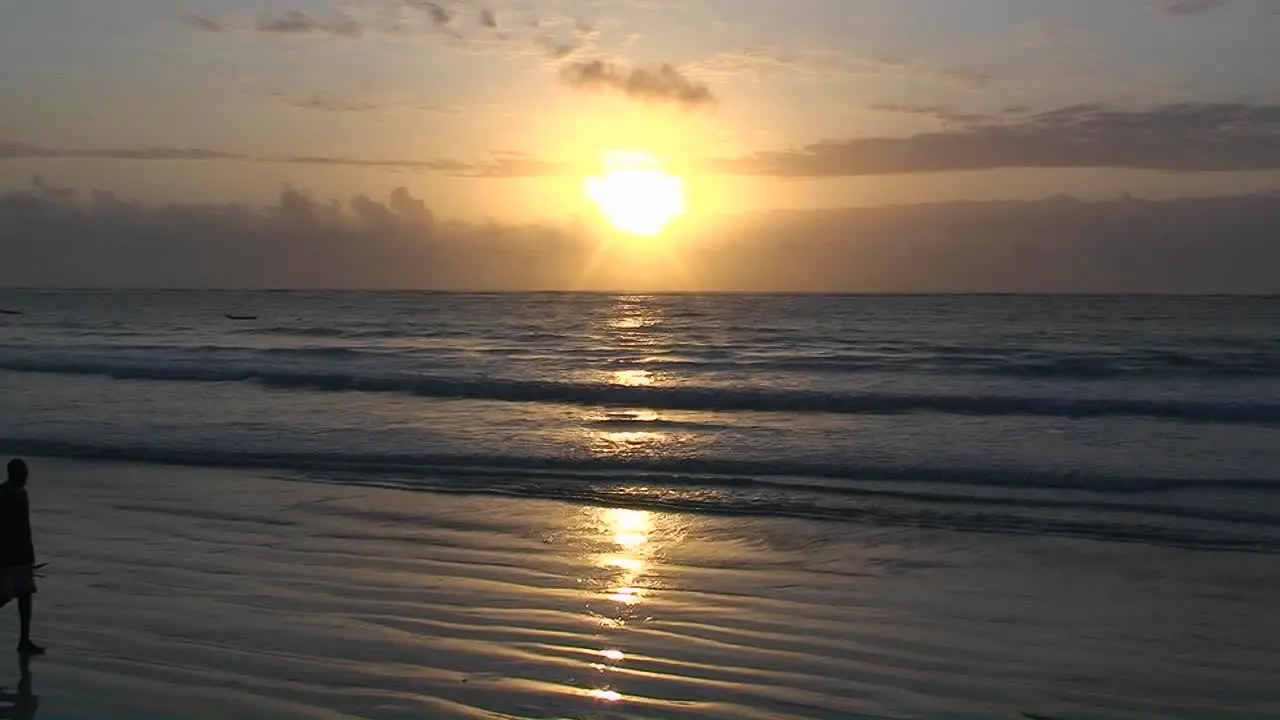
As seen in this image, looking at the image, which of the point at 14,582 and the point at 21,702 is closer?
the point at 21,702

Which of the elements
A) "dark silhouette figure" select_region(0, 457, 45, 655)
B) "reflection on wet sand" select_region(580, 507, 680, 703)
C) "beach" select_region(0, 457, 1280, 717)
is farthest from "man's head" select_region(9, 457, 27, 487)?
"reflection on wet sand" select_region(580, 507, 680, 703)

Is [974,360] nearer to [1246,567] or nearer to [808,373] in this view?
[808,373]

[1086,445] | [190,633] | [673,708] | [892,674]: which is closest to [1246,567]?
[892,674]

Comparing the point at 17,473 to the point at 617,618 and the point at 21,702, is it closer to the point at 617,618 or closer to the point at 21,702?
the point at 21,702

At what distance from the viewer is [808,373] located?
109 ft

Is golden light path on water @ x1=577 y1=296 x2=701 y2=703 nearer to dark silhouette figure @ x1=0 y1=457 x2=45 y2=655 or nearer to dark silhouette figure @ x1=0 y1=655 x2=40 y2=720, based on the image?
dark silhouette figure @ x1=0 y1=655 x2=40 y2=720

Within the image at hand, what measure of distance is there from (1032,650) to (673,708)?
292cm

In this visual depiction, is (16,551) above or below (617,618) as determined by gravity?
below

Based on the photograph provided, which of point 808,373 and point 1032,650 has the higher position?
point 808,373

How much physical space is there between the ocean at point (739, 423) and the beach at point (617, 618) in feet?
5.34

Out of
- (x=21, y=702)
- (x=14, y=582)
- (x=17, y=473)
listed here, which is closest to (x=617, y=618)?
(x=21, y=702)

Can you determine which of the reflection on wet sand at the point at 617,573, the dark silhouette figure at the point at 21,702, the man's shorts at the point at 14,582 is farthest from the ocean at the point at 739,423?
the dark silhouette figure at the point at 21,702

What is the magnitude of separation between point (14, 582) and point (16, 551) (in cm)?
20

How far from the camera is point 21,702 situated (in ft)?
21.0
